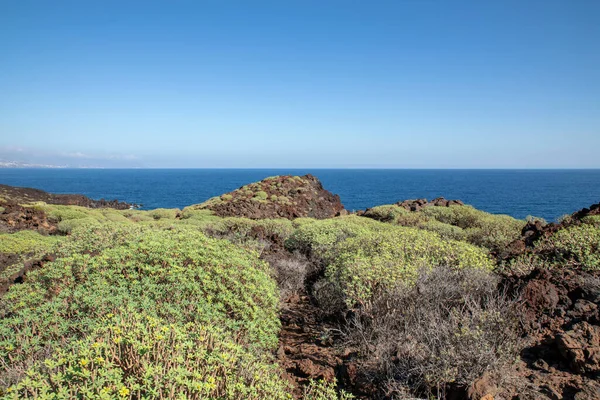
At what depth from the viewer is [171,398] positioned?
9.22 ft

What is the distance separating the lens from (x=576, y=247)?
8.62 meters

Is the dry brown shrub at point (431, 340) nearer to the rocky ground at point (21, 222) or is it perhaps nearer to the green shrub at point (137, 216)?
the rocky ground at point (21, 222)

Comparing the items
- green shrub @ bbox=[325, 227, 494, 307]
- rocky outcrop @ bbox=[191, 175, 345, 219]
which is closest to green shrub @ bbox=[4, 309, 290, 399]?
green shrub @ bbox=[325, 227, 494, 307]

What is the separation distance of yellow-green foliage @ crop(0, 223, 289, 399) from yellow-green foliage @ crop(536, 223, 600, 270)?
21.1 feet

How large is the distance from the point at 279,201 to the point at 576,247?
20.9 meters

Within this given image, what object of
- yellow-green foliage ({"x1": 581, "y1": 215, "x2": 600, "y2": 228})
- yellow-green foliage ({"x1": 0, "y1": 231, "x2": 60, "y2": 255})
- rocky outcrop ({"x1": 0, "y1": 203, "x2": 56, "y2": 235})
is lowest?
rocky outcrop ({"x1": 0, "y1": 203, "x2": 56, "y2": 235})

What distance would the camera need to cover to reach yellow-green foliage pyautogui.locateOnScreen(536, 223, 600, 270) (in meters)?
7.95

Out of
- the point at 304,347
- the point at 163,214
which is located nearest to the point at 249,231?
the point at 304,347

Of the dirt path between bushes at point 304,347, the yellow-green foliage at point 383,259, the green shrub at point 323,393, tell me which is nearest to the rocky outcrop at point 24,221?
the dirt path between bushes at point 304,347

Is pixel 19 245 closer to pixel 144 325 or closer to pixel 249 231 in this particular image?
pixel 249 231

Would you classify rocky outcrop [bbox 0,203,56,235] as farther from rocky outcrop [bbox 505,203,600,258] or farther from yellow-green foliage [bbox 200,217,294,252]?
rocky outcrop [bbox 505,203,600,258]

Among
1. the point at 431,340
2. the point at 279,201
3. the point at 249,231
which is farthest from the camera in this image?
the point at 279,201

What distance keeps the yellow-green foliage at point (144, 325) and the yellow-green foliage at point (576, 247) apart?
21.1ft

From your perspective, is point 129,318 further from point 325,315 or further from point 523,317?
point 523,317
